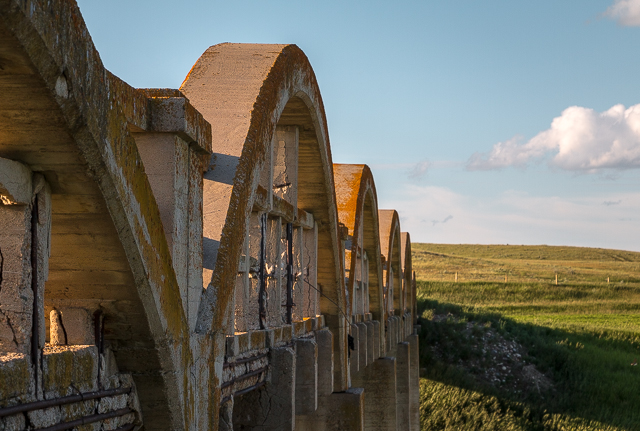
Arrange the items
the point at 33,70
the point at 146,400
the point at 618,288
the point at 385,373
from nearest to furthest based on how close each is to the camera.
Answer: the point at 33,70 < the point at 146,400 < the point at 385,373 < the point at 618,288

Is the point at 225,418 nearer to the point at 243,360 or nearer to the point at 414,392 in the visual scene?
the point at 243,360

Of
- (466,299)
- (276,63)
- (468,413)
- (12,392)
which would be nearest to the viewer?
(12,392)

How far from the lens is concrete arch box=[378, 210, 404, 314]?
1930cm

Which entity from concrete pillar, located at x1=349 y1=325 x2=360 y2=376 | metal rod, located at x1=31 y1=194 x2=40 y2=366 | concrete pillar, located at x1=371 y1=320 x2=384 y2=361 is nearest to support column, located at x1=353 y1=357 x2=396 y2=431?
concrete pillar, located at x1=371 y1=320 x2=384 y2=361

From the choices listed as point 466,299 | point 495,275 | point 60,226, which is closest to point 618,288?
point 495,275

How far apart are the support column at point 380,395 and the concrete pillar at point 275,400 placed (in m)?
10.9

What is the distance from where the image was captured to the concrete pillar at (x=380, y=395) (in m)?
17.3

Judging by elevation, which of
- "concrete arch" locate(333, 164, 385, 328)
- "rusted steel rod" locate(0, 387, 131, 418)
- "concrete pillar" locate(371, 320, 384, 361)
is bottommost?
"concrete pillar" locate(371, 320, 384, 361)

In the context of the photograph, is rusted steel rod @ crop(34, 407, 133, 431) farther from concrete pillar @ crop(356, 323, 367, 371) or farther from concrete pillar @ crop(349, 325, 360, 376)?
concrete pillar @ crop(356, 323, 367, 371)

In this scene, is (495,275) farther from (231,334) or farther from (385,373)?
(231,334)

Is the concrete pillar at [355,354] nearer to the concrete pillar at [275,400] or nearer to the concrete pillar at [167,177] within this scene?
the concrete pillar at [275,400]

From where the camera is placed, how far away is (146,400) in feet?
13.8

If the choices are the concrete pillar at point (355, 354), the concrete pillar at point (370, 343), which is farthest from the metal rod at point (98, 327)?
the concrete pillar at point (370, 343)

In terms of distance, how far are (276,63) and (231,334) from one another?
2.27 metres
